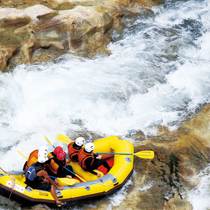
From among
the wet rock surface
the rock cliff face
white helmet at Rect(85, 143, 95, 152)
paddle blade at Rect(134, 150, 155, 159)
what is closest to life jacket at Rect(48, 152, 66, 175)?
white helmet at Rect(85, 143, 95, 152)

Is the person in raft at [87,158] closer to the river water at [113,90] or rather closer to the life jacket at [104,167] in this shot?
the life jacket at [104,167]

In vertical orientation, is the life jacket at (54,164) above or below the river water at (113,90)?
above

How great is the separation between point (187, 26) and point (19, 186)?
8523 mm

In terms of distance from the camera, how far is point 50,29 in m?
11.7

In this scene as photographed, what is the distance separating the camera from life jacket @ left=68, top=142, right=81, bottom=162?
8.11 m

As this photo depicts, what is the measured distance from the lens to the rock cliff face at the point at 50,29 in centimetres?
1129

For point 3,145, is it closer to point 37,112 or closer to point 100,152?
point 37,112

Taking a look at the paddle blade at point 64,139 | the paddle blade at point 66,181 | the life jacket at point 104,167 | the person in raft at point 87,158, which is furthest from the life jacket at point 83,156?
the paddle blade at point 64,139

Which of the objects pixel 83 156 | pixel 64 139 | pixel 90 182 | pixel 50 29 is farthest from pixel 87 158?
pixel 50 29

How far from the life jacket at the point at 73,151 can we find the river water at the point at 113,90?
110 cm

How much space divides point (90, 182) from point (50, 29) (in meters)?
5.21

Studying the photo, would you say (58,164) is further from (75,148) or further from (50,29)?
(50,29)

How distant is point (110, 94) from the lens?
10.7 meters

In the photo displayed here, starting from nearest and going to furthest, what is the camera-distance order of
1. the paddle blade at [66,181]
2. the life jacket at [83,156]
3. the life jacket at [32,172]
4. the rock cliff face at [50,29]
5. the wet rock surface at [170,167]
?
the life jacket at [32,172] < the paddle blade at [66,181] < the wet rock surface at [170,167] < the life jacket at [83,156] < the rock cliff face at [50,29]
